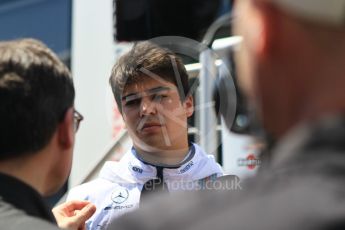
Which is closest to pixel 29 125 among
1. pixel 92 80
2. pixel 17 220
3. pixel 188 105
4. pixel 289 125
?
pixel 17 220

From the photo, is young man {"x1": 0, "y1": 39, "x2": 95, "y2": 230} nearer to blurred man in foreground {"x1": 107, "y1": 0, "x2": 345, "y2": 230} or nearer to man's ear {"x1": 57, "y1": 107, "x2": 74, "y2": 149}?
man's ear {"x1": 57, "y1": 107, "x2": 74, "y2": 149}

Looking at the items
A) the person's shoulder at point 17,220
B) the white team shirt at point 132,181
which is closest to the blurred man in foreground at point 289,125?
the person's shoulder at point 17,220

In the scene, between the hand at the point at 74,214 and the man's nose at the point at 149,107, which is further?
the man's nose at the point at 149,107

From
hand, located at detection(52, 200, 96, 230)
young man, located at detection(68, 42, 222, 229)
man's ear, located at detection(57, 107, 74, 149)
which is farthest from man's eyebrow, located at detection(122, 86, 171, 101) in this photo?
man's ear, located at detection(57, 107, 74, 149)

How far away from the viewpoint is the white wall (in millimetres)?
3480

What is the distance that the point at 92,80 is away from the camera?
11.7 feet

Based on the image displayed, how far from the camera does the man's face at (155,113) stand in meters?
2.04

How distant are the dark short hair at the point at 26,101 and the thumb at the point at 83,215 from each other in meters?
0.32

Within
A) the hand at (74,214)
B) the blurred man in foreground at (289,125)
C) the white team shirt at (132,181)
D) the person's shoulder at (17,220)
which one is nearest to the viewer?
the blurred man in foreground at (289,125)

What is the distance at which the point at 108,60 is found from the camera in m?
3.55

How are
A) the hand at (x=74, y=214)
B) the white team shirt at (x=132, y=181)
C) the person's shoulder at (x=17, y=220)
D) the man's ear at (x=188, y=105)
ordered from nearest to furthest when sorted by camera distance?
the person's shoulder at (x=17, y=220) < the hand at (x=74, y=214) < the white team shirt at (x=132, y=181) < the man's ear at (x=188, y=105)

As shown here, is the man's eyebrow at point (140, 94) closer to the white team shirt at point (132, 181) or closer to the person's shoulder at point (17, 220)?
the white team shirt at point (132, 181)

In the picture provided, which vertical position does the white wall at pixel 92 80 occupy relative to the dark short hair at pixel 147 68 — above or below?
below

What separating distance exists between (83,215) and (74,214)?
0.16 ft
